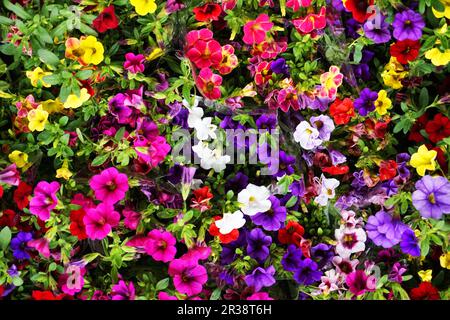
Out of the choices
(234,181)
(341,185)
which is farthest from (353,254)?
(234,181)

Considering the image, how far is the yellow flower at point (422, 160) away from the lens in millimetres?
1854

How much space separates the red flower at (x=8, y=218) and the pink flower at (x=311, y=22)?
1007mm

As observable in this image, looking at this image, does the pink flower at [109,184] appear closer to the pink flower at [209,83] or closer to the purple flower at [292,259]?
the pink flower at [209,83]

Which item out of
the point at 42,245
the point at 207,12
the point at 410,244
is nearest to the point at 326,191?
the point at 410,244

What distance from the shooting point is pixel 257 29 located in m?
1.86

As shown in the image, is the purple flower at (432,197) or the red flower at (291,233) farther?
the red flower at (291,233)

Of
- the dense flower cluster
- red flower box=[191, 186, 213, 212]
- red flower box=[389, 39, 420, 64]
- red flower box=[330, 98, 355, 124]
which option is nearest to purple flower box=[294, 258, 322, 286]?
the dense flower cluster

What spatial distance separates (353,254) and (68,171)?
90cm

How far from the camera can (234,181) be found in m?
1.94

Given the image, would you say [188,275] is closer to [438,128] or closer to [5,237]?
[5,237]

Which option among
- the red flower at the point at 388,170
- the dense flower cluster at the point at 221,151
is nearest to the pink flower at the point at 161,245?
the dense flower cluster at the point at 221,151

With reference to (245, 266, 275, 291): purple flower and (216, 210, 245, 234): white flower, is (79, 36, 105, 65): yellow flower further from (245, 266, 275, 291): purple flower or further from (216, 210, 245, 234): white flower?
(245, 266, 275, 291): purple flower

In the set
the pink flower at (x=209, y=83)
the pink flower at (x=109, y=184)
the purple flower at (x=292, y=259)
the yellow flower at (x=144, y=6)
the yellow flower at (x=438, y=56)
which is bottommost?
the purple flower at (x=292, y=259)

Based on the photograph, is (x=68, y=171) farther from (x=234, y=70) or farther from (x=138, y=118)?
(x=234, y=70)
